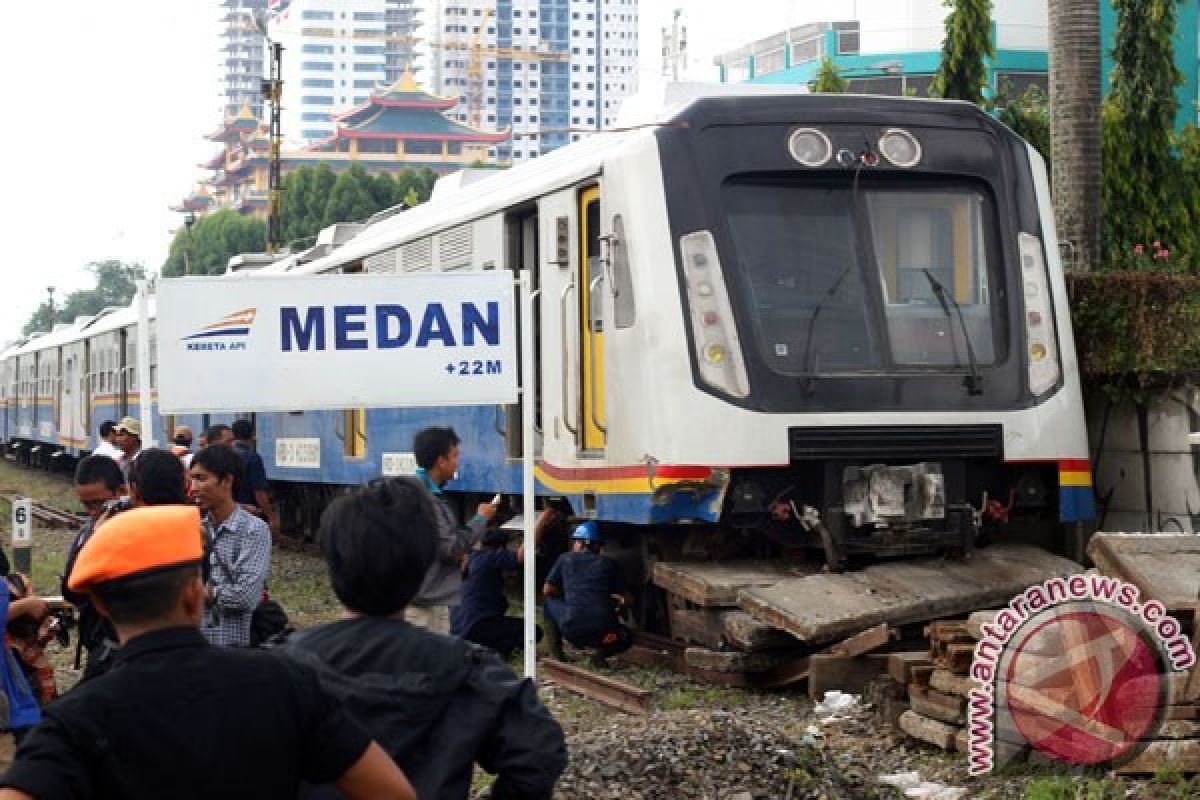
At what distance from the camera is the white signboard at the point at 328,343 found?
898cm

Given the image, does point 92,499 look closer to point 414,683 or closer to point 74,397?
point 414,683

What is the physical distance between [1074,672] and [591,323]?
15.2 feet

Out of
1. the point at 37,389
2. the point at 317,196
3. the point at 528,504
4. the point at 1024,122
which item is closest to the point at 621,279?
the point at 528,504

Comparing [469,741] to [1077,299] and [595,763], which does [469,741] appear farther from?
[1077,299]

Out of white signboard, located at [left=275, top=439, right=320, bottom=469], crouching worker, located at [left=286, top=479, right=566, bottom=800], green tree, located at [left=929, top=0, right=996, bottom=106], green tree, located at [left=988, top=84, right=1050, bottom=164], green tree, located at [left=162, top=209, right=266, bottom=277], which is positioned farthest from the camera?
green tree, located at [left=162, top=209, right=266, bottom=277]

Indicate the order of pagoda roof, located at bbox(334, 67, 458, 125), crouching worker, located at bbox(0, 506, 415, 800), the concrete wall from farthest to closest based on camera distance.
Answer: pagoda roof, located at bbox(334, 67, 458, 125)
the concrete wall
crouching worker, located at bbox(0, 506, 415, 800)

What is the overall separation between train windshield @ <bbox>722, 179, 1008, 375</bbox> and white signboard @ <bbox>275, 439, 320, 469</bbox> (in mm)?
8055

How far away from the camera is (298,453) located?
1889 cm

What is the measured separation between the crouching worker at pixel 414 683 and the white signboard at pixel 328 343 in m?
5.10

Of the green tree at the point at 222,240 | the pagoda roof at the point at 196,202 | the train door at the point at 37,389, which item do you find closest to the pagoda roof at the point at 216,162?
the pagoda roof at the point at 196,202

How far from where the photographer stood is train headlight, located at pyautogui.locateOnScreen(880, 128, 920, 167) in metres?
11.3

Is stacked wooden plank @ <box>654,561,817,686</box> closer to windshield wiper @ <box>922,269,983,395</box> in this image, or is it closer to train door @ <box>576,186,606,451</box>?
train door @ <box>576,186,606,451</box>

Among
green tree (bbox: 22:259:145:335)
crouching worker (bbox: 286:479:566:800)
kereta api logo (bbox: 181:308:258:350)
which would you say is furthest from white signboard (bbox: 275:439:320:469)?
green tree (bbox: 22:259:145:335)

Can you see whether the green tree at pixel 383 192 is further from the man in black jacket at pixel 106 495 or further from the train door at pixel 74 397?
the man in black jacket at pixel 106 495
